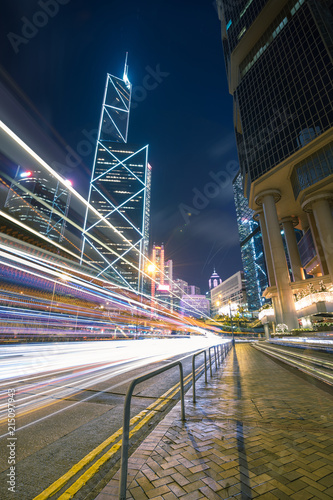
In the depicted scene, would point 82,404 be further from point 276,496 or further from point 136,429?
point 276,496

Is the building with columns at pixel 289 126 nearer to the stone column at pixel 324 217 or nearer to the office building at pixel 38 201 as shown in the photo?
the stone column at pixel 324 217

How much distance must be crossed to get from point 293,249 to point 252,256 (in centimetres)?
7144

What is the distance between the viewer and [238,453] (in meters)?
3.02

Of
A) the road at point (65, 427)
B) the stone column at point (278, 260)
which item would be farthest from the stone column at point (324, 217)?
the road at point (65, 427)

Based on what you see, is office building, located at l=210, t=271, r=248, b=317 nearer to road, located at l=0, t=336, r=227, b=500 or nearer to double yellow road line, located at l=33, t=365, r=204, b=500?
road, located at l=0, t=336, r=227, b=500

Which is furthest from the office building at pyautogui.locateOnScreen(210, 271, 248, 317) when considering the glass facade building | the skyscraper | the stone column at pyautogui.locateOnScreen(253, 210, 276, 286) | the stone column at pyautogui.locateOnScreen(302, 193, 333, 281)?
the glass facade building

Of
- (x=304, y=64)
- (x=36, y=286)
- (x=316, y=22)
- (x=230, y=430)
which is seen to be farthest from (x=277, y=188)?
(x=230, y=430)

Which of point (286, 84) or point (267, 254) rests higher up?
point (286, 84)

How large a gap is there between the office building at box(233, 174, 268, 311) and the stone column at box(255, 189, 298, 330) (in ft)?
232

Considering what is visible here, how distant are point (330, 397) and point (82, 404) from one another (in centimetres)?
603

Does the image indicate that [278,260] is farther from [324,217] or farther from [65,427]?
[65,427]

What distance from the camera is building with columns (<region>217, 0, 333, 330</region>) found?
41531 mm

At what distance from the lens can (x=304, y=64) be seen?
4503 cm

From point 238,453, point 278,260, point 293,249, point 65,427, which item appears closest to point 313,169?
point 278,260
